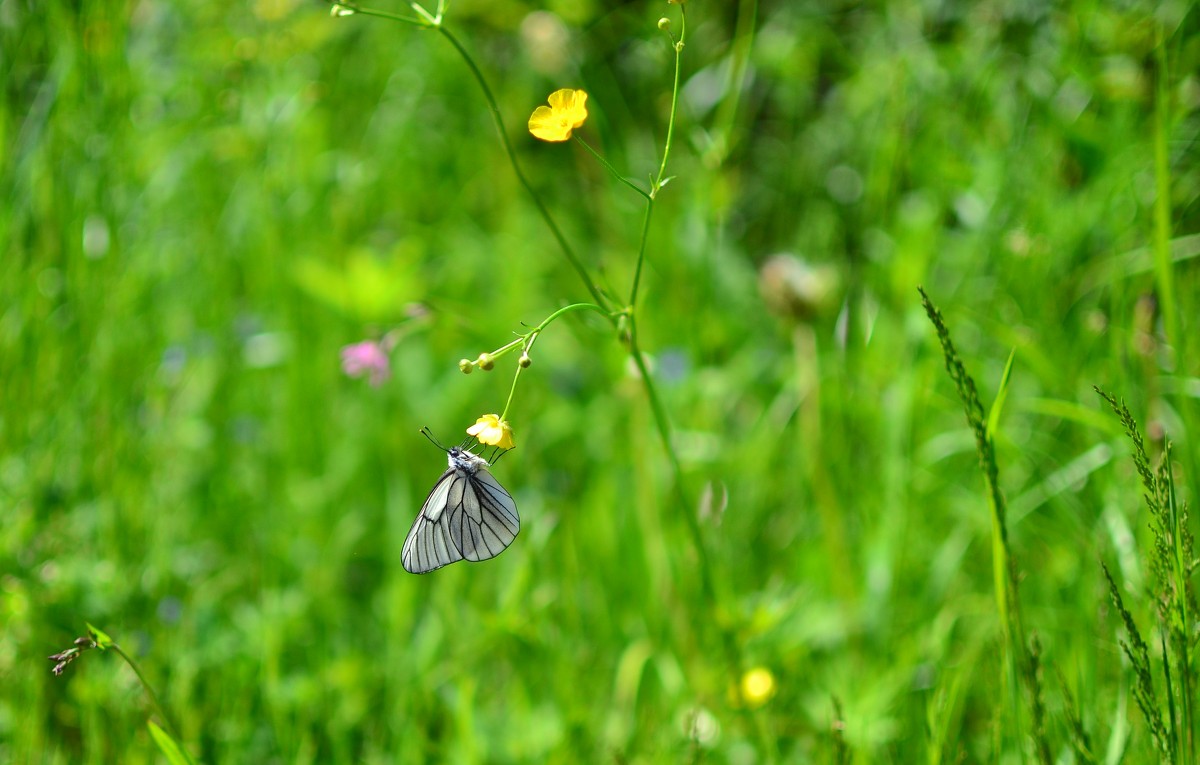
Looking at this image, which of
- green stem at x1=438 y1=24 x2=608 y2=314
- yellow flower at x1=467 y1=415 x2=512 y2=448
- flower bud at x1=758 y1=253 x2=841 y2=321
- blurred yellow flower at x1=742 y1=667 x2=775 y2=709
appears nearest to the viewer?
yellow flower at x1=467 y1=415 x2=512 y2=448

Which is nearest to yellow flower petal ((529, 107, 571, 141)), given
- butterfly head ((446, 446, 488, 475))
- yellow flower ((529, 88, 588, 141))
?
yellow flower ((529, 88, 588, 141))

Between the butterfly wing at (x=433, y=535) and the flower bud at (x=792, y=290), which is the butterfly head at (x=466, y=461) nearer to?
the butterfly wing at (x=433, y=535)

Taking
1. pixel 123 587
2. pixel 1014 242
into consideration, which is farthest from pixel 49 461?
pixel 1014 242

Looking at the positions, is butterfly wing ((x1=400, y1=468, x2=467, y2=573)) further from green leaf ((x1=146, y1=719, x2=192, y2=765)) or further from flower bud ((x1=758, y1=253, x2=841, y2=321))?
flower bud ((x1=758, y1=253, x2=841, y2=321))

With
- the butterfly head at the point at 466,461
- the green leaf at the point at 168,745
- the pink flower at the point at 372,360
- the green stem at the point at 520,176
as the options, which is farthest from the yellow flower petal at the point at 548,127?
the green leaf at the point at 168,745

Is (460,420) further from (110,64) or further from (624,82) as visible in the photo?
(624,82)
